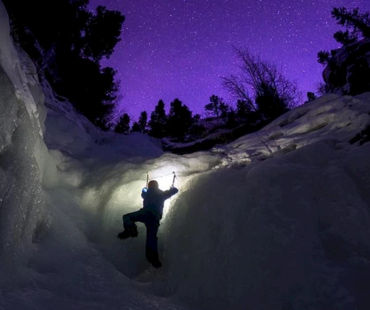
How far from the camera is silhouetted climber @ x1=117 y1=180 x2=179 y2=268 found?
15.3 ft

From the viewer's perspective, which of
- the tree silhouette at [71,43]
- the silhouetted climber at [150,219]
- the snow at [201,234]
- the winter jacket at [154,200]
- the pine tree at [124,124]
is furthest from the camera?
the pine tree at [124,124]

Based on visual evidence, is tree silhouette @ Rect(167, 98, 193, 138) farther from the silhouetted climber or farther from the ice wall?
the ice wall

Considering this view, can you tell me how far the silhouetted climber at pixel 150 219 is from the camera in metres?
4.66

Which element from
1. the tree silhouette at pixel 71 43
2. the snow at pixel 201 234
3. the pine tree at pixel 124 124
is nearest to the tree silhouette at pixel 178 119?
the pine tree at pixel 124 124

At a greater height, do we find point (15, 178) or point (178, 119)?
point (178, 119)

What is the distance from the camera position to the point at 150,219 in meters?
5.12

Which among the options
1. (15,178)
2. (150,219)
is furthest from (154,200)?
(15,178)

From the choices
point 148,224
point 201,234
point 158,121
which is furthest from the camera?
point 158,121

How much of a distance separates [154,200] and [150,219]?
476 millimetres

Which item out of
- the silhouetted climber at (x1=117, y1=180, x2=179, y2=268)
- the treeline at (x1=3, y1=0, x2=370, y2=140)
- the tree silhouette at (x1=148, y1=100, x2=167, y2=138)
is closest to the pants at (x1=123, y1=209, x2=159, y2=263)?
the silhouetted climber at (x1=117, y1=180, x2=179, y2=268)

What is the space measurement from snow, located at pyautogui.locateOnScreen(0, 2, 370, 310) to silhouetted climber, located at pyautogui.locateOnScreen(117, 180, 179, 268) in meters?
0.31

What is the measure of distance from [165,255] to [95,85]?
46.0 ft

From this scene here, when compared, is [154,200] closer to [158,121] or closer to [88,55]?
[88,55]

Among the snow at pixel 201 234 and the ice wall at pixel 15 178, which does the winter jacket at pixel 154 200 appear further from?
the ice wall at pixel 15 178
